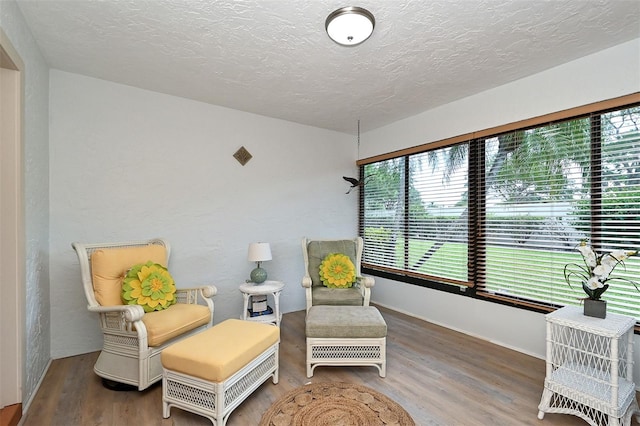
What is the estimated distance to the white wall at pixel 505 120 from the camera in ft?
7.32

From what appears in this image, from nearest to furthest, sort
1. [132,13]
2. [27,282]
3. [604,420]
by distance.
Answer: [604,420]
[132,13]
[27,282]

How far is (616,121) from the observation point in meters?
2.24

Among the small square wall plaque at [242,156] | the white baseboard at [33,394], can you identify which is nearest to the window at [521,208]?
the small square wall plaque at [242,156]

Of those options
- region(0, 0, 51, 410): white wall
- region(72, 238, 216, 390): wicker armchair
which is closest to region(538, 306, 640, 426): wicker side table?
region(72, 238, 216, 390): wicker armchair

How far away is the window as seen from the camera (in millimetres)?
2219

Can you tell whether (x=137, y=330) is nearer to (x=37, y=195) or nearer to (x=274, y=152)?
(x=37, y=195)

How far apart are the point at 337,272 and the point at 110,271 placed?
6.79ft

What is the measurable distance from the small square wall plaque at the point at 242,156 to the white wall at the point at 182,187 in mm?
62

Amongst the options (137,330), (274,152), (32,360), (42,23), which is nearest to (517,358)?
(137,330)

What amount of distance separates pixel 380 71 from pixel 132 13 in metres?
1.88

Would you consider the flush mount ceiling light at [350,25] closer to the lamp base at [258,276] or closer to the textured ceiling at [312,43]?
the textured ceiling at [312,43]

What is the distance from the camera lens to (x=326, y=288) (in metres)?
3.19

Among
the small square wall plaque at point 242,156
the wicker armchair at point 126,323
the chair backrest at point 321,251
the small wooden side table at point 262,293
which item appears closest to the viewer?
the wicker armchair at point 126,323

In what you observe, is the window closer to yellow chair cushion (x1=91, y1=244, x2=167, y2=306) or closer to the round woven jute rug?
the round woven jute rug
